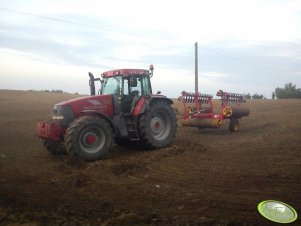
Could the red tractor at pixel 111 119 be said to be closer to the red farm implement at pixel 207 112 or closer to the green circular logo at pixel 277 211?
the red farm implement at pixel 207 112

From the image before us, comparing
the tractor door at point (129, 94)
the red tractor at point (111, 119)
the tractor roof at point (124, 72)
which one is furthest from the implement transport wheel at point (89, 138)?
the tractor roof at point (124, 72)

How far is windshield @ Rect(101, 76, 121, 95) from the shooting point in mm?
11008

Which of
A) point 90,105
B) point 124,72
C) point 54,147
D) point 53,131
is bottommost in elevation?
point 54,147

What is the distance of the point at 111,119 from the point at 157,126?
1.61m

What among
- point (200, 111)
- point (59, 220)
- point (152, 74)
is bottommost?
point (59, 220)

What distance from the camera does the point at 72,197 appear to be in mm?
6523

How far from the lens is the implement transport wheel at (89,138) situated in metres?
9.17

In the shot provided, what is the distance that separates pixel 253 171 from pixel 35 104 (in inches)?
917

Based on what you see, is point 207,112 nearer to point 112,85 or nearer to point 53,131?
point 112,85

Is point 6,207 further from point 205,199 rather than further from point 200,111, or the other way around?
point 200,111

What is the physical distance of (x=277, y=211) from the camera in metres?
5.50

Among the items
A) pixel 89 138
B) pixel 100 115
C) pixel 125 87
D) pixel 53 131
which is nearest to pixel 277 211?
pixel 89 138

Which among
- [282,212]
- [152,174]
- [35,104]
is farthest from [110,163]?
[35,104]

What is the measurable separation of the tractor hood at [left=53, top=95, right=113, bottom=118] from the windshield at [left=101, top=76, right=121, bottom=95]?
0.44 m
